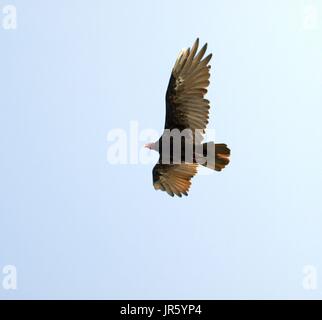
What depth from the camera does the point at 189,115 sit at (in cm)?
1802

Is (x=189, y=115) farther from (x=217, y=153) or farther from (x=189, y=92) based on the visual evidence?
(x=217, y=153)

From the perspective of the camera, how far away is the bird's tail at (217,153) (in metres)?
17.8

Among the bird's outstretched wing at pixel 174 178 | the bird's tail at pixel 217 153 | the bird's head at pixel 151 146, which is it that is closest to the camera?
the bird's tail at pixel 217 153

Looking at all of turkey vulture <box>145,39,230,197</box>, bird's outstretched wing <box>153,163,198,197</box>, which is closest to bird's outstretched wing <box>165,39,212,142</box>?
turkey vulture <box>145,39,230,197</box>

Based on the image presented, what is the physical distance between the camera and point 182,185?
62.6 feet

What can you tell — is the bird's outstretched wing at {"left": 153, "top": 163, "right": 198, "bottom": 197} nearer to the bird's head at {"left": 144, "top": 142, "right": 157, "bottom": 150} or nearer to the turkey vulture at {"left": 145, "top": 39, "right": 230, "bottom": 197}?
the turkey vulture at {"left": 145, "top": 39, "right": 230, "bottom": 197}

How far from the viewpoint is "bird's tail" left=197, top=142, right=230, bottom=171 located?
58.2 feet

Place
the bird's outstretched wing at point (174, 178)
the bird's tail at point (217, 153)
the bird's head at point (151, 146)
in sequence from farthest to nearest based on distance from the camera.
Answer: the bird's outstretched wing at point (174, 178), the bird's head at point (151, 146), the bird's tail at point (217, 153)

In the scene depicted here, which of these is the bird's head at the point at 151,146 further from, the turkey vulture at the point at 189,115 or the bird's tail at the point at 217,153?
the bird's tail at the point at 217,153

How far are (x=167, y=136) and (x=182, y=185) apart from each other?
4.66 ft

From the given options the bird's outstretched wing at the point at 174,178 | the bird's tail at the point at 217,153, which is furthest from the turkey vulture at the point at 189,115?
the bird's outstretched wing at the point at 174,178
